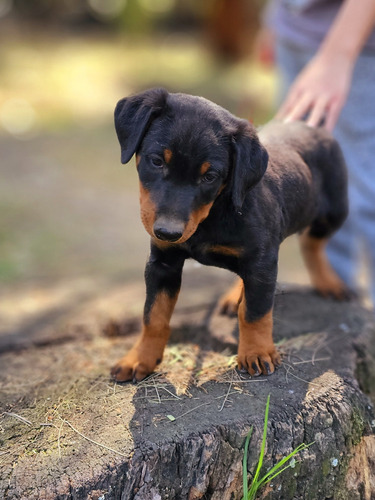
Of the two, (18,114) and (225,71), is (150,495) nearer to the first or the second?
(18,114)

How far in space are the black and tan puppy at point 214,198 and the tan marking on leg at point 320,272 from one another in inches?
29.9

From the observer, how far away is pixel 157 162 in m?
2.59

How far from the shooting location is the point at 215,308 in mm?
4160

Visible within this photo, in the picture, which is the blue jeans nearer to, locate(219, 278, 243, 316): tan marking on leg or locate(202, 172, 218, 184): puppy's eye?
locate(219, 278, 243, 316): tan marking on leg

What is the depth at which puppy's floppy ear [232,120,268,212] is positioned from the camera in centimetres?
263

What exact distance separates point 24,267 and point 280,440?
13.6 feet

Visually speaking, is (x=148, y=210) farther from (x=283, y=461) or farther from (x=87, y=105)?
(x=87, y=105)

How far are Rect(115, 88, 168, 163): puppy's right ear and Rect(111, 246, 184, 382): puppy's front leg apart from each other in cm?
53

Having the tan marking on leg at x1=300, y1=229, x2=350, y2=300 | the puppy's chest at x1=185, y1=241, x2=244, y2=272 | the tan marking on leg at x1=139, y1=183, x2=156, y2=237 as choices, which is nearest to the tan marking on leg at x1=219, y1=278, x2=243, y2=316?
the tan marking on leg at x1=300, y1=229, x2=350, y2=300

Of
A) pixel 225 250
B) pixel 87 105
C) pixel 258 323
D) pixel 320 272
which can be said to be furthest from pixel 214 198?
pixel 87 105

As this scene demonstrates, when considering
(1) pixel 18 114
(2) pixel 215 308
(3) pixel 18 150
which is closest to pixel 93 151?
(3) pixel 18 150

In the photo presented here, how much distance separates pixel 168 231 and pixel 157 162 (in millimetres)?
348

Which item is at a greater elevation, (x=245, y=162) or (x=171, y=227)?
(x=245, y=162)

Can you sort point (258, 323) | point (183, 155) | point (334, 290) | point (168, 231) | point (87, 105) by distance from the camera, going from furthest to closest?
point (87, 105) → point (334, 290) → point (258, 323) → point (183, 155) → point (168, 231)
